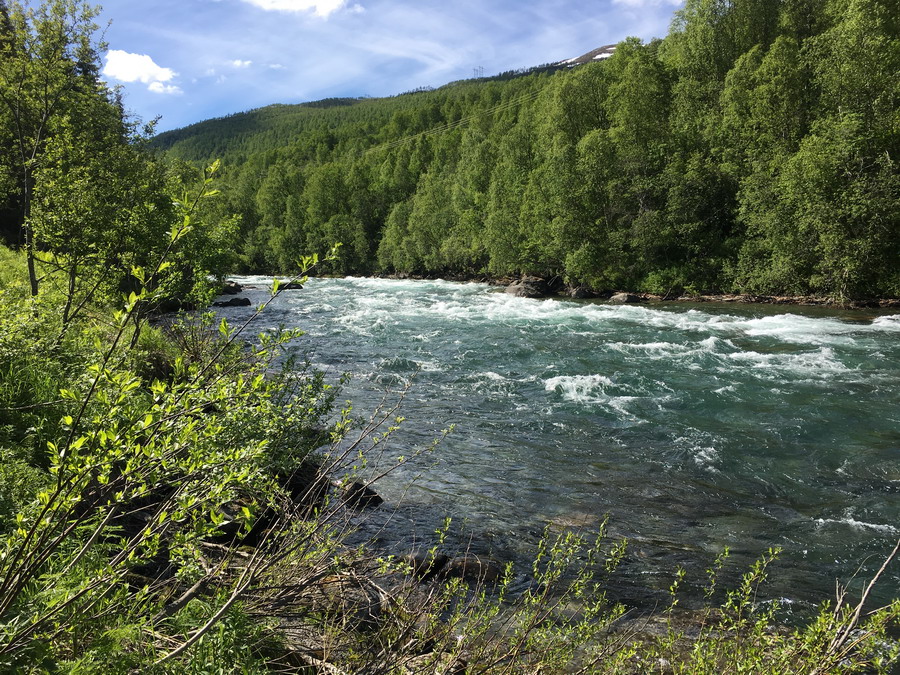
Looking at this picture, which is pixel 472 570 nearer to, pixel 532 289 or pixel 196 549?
pixel 196 549

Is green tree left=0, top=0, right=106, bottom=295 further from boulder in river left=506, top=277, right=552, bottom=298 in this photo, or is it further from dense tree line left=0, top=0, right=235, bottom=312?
boulder in river left=506, top=277, right=552, bottom=298

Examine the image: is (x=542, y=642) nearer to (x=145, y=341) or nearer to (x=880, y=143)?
(x=145, y=341)

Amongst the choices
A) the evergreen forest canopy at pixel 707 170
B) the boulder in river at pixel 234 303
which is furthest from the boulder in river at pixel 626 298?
the boulder in river at pixel 234 303

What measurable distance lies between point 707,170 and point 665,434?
30.9 metres

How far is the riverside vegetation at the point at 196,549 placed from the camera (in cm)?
232

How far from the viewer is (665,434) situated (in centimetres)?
1117

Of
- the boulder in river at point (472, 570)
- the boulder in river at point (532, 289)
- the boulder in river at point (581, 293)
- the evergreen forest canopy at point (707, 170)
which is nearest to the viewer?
the boulder in river at point (472, 570)

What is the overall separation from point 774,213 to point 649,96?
1757 centimetres

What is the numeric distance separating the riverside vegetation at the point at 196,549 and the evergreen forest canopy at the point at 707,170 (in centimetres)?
2826

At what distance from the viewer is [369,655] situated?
3709 millimetres

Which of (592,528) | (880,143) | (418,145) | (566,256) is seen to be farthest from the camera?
(418,145)

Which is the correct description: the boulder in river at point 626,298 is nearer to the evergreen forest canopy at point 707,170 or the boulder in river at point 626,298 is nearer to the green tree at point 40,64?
the evergreen forest canopy at point 707,170

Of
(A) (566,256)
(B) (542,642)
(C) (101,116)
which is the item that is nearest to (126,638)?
(B) (542,642)

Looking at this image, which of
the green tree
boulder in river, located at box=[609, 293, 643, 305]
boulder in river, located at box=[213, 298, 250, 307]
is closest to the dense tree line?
the green tree
